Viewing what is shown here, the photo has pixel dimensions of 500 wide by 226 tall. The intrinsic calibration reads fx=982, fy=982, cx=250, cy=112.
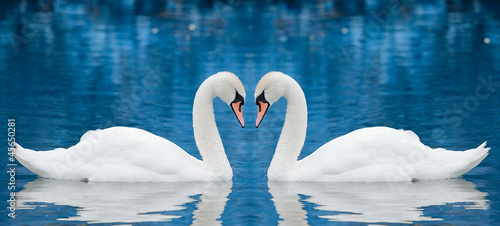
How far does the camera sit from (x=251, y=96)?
20922 millimetres

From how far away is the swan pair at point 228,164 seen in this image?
14109 mm

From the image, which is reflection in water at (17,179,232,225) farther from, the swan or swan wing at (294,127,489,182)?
swan wing at (294,127,489,182)

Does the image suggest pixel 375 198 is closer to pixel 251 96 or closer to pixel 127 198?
pixel 127 198

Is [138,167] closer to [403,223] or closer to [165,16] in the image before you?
[403,223]

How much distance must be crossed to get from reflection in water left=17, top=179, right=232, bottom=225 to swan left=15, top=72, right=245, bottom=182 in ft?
0.41

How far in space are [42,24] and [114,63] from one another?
17.6 metres

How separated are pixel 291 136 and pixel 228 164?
1.03 m

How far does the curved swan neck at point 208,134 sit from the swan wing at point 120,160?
34 centimetres

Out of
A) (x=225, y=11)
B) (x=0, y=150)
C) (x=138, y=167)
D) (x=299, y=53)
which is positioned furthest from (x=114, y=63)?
(x=225, y=11)

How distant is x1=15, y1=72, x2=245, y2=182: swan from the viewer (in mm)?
14141

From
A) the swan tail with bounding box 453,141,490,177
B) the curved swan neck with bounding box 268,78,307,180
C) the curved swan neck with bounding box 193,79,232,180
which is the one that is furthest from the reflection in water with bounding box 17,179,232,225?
the swan tail with bounding box 453,141,490,177

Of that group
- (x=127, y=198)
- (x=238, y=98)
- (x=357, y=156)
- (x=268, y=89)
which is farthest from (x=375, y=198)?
(x=127, y=198)

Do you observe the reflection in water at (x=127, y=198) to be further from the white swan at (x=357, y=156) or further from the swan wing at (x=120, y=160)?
the white swan at (x=357, y=156)

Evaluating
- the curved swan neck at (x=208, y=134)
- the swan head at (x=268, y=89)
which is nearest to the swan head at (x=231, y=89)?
the curved swan neck at (x=208, y=134)
